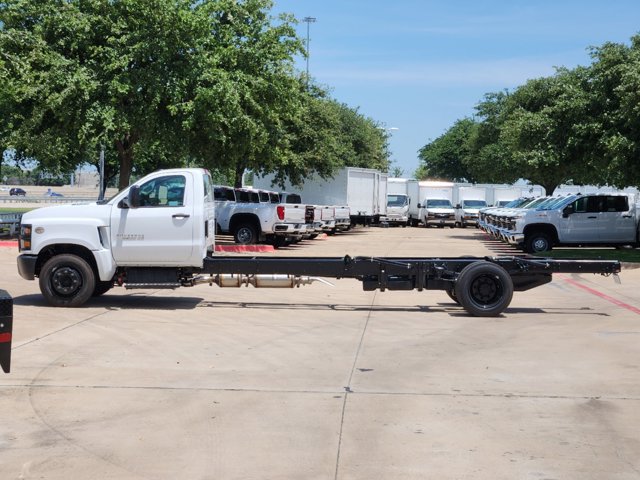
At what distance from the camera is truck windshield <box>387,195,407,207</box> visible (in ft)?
181

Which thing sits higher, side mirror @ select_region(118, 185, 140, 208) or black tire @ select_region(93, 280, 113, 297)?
side mirror @ select_region(118, 185, 140, 208)

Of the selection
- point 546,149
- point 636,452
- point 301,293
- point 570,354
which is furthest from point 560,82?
point 636,452

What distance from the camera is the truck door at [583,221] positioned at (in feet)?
89.8

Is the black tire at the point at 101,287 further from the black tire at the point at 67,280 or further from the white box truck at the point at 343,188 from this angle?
the white box truck at the point at 343,188

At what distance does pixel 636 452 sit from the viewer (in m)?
6.45

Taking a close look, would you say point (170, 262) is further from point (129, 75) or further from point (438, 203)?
point (438, 203)

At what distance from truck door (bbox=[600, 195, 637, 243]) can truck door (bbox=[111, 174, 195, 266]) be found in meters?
17.9

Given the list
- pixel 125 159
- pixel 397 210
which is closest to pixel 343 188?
pixel 397 210

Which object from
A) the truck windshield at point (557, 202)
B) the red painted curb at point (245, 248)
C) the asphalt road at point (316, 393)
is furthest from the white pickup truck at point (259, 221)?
the asphalt road at point (316, 393)

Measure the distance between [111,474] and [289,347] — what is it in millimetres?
4821

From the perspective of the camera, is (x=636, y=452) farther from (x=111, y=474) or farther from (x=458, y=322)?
(x=458, y=322)

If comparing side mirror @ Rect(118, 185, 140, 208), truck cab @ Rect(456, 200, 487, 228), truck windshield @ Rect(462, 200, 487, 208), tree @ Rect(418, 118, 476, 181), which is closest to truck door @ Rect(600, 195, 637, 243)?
side mirror @ Rect(118, 185, 140, 208)

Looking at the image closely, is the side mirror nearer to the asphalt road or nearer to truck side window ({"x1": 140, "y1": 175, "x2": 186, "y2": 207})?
truck side window ({"x1": 140, "y1": 175, "x2": 186, "y2": 207})

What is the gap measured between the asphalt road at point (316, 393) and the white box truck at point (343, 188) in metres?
29.3
